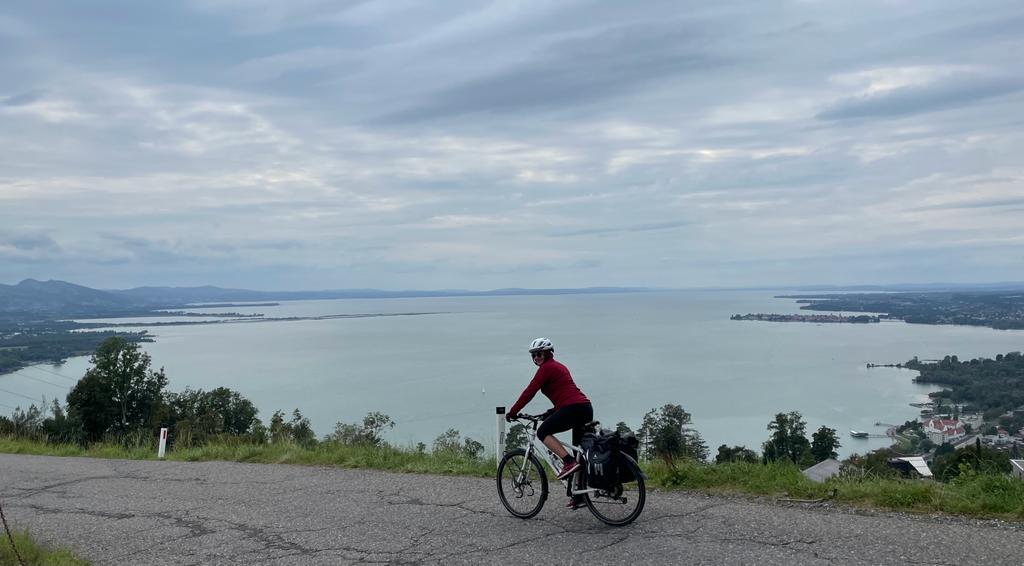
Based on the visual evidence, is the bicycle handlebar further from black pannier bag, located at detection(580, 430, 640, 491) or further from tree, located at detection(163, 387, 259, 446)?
tree, located at detection(163, 387, 259, 446)

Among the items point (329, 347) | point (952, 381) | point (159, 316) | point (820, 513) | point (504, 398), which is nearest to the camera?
point (820, 513)

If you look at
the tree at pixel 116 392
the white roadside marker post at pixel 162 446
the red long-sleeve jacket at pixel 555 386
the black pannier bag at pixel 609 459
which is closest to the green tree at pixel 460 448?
the red long-sleeve jacket at pixel 555 386

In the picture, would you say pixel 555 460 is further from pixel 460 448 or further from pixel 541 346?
pixel 460 448

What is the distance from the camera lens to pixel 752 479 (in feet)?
24.9

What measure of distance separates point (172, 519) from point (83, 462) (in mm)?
5569

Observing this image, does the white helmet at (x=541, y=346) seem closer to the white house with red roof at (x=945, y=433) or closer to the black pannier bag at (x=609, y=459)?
the black pannier bag at (x=609, y=459)

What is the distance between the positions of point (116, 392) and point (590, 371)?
4414cm

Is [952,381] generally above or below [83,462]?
below

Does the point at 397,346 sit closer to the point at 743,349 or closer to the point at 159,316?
the point at 743,349

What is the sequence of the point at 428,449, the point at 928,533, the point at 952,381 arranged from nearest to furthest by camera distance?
1. the point at 928,533
2. the point at 428,449
3. the point at 952,381

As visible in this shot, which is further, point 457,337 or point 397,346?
point 457,337

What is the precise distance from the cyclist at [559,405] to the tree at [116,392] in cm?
3127

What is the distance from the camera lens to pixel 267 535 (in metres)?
6.77

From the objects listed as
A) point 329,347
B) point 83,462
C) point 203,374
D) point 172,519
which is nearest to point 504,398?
point 203,374
